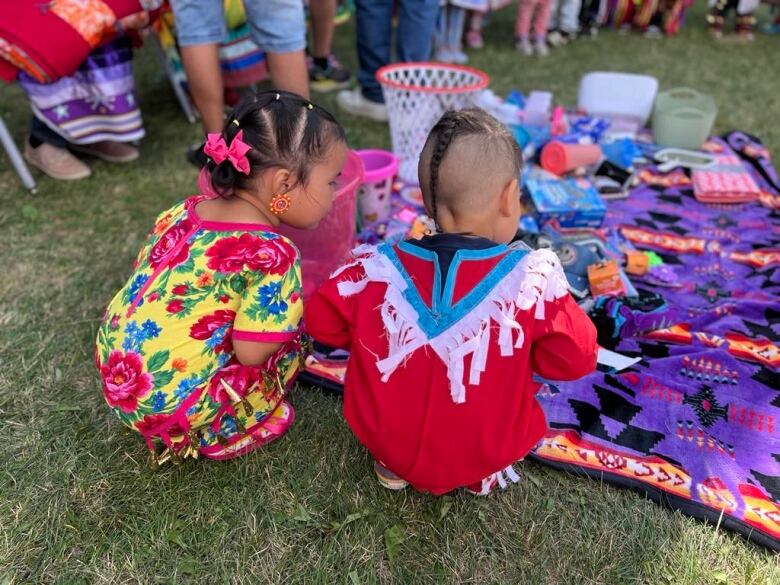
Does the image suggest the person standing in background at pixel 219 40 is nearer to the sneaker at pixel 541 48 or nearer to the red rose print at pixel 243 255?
the red rose print at pixel 243 255

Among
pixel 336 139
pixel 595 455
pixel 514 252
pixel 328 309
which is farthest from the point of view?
pixel 595 455

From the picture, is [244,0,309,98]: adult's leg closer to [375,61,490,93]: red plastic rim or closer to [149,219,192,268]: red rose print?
[375,61,490,93]: red plastic rim

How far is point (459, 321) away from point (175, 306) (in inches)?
27.8

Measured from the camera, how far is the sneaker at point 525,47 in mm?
5165

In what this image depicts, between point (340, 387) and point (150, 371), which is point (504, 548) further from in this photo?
point (150, 371)

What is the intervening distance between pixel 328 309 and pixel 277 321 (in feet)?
0.48

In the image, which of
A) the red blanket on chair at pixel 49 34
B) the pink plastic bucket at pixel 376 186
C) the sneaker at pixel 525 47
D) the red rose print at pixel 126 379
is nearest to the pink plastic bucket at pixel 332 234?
the pink plastic bucket at pixel 376 186

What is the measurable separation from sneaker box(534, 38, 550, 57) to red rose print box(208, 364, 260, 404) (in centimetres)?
460

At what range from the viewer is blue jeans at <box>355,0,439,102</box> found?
3.57 meters

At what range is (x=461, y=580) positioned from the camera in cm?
144

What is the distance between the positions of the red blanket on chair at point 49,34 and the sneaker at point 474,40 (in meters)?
3.42

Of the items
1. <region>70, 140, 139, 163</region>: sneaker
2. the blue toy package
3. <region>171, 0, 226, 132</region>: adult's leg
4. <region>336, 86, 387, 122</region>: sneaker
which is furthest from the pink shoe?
<region>336, 86, 387, 122</region>: sneaker

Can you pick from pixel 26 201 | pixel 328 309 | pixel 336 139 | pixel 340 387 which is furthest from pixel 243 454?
pixel 26 201

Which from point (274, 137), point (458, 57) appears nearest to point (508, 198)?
point (274, 137)
